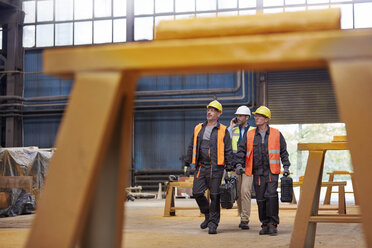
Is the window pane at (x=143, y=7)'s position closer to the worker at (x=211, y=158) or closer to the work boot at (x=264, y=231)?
the worker at (x=211, y=158)

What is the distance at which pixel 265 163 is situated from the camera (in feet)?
22.6

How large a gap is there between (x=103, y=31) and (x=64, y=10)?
5.80ft

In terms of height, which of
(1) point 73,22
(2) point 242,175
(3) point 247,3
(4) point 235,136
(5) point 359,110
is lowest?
(2) point 242,175

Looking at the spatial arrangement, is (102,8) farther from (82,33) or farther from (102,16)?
(82,33)

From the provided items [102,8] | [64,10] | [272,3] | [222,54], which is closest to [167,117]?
[102,8]

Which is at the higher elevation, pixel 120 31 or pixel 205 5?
pixel 205 5

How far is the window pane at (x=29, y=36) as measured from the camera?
19.5 m

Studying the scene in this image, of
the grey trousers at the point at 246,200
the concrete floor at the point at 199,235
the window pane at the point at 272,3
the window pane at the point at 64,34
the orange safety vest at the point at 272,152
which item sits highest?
the window pane at the point at 272,3

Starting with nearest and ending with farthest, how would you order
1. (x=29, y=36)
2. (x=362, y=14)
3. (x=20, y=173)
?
1. (x=20, y=173)
2. (x=362, y=14)
3. (x=29, y=36)

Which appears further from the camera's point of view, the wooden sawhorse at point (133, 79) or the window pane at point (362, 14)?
the window pane at point (362, 14)

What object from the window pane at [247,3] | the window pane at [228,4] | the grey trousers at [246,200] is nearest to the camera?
the grey trousers at [246,200]

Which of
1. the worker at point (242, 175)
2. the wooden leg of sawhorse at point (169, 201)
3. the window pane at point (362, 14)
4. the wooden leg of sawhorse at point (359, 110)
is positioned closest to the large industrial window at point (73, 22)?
the window pane at point (362, 14)

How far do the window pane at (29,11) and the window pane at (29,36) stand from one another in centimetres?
27

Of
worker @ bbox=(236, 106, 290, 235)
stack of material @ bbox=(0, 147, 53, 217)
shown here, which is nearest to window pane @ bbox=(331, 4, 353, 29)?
stack of material @ bbox=(0, 147, 53, 217)
